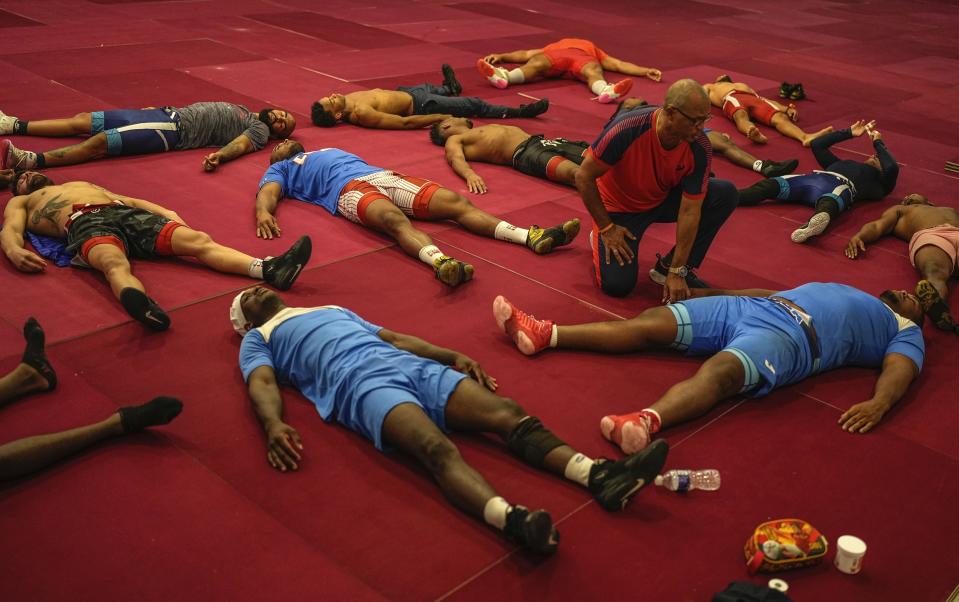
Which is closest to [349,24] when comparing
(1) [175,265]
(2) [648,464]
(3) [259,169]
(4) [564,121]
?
(4) [564,121]

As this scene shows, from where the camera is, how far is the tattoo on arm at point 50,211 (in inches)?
219

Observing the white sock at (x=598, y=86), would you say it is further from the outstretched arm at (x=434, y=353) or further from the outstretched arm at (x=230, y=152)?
the outstretched arm at (x=434, y=353)

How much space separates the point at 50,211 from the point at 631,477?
408cm

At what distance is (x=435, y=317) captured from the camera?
520 centimetres

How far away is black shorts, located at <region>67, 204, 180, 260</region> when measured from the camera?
541cm

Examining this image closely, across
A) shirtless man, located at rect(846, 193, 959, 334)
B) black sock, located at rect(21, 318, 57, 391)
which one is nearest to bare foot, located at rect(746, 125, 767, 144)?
shirtless man, located at rect(846, 193, 959, 334)

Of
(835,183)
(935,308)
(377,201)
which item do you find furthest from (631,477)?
(835,183)

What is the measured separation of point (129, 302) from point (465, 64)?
747 centimetres

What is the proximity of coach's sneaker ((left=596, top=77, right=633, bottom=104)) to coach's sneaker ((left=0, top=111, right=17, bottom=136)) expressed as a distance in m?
5.95

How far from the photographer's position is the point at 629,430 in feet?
13.1

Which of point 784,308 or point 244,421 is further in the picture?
point 784,308

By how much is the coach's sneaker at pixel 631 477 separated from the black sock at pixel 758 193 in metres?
4.24

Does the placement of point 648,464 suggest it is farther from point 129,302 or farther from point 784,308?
point 129,302

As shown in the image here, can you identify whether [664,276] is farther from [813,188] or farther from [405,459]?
[405,459]
